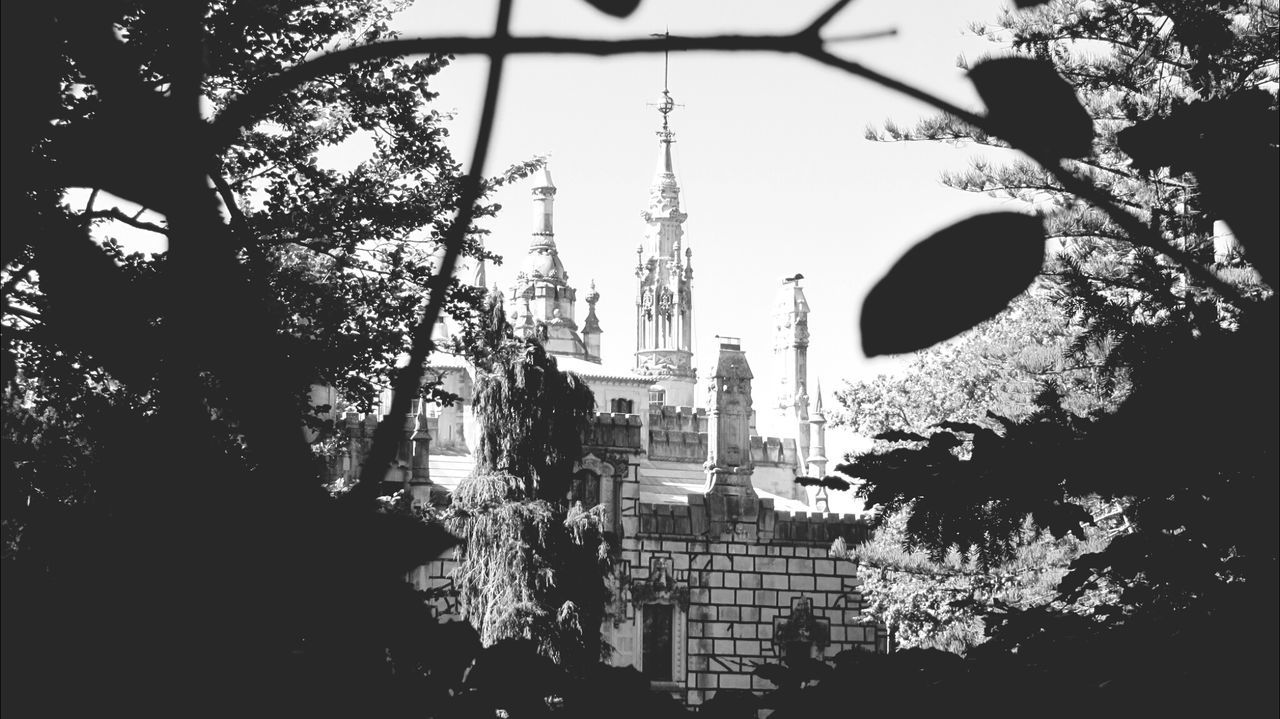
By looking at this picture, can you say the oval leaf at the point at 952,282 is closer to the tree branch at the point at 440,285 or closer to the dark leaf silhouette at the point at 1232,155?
the dark leaf silhouette at the point at 1232,155

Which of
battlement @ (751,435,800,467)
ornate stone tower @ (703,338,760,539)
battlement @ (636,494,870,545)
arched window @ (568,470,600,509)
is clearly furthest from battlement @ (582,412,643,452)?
battlement @ (751,435,800,467)

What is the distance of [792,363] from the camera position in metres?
48.8

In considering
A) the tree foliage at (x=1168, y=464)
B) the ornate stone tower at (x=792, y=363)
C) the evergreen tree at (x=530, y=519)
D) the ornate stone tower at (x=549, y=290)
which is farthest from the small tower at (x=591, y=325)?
the tree foliage at (x=1168, y=464)

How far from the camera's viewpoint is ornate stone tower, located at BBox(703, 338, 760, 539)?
19.1 meters

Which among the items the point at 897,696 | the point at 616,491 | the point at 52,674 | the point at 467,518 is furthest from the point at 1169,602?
the point at 616,491

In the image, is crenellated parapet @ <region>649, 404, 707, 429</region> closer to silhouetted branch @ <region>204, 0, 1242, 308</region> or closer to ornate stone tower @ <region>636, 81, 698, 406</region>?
ornate stone tower @ <region>636, 81, 698, 406</region>

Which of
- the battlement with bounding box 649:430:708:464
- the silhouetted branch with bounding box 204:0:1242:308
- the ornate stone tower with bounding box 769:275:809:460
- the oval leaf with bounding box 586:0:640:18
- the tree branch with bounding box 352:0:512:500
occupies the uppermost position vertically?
the ornate stone tower with bounding box 769:275:809:460

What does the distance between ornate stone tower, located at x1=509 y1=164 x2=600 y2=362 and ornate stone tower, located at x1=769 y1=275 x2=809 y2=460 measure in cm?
677

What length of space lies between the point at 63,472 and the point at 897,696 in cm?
324

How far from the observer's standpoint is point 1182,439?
55.6 inches

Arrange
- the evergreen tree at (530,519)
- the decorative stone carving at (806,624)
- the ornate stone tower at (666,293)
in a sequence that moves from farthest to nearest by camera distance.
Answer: the ornate stone tower at (666,293), the decorative stone carving at (806,624), the evergreen tree at (530,519)

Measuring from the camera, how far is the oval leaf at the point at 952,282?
0.62 metres

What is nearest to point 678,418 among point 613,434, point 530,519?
point 613,434

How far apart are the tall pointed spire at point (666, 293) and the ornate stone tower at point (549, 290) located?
2.02m
